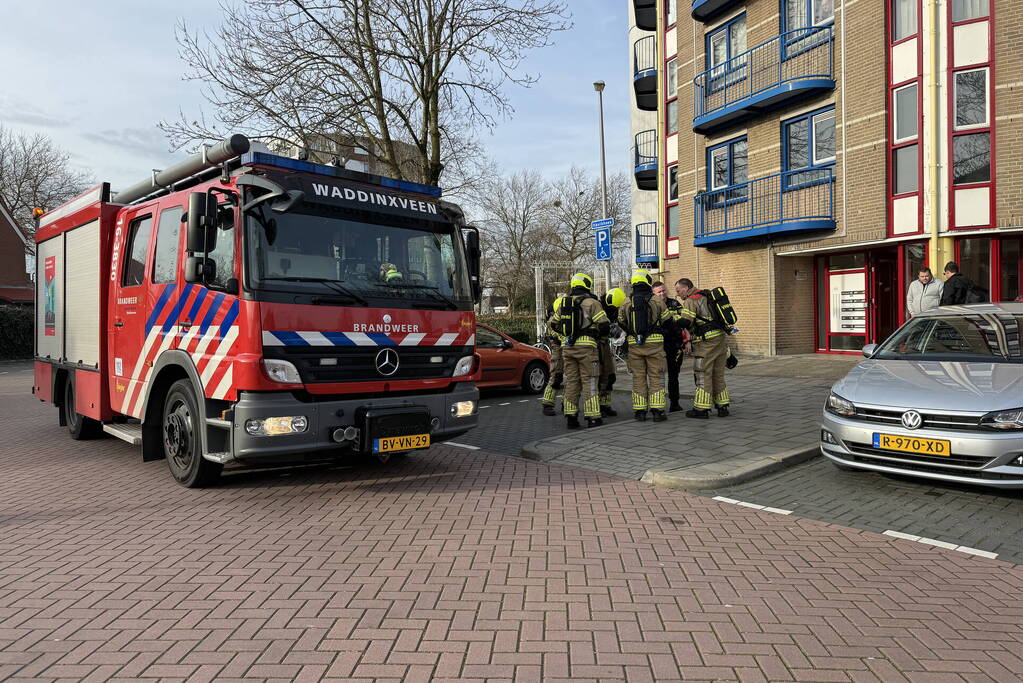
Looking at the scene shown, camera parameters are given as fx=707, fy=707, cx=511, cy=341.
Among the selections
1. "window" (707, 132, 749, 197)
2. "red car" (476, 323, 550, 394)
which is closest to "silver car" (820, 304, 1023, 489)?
"red car" (476, 323, 550, 394)

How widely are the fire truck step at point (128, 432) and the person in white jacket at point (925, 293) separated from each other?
→ 440 inches

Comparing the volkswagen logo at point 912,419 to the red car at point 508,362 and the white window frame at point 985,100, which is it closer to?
the red car at point 508,362

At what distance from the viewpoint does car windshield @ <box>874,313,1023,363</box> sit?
20.0 feet

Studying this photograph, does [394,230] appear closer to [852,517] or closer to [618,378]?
[852,517]

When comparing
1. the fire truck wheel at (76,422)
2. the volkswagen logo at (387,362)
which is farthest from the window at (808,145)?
the fire truck wheel at (76,422)

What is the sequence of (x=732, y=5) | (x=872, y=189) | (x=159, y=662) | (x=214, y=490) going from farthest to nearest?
(x=732, y=5) → (x=872, y=189) → (x=214, y=490) → (x=159, y=662)

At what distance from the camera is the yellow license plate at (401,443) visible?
5.61 meters

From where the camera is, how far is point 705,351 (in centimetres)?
893

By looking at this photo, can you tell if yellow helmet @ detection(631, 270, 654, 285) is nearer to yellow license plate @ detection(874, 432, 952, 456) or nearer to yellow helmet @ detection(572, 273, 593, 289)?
yellow helmet @ detection(572, 273, 593, 289)

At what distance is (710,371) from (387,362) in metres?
4.85

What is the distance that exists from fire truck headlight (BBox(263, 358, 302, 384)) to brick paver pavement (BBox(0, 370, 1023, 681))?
1018 millimetres

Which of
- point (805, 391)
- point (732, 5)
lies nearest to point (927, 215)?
point (805, 391)

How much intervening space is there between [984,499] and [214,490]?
6.18 metres

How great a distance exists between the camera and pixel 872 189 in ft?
49.5
